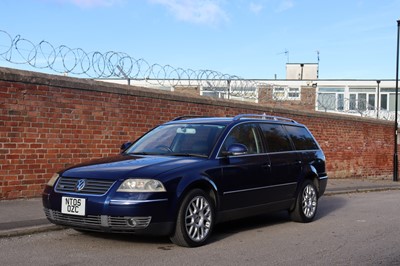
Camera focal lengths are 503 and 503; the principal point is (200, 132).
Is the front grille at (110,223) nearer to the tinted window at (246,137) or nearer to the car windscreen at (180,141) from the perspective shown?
the car windscreen at (180,141)

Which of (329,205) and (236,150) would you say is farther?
(329,205)

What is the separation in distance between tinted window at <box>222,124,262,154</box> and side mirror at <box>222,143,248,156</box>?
6.4 inches

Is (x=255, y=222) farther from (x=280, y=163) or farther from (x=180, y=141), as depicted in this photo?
(x=180, y=141)

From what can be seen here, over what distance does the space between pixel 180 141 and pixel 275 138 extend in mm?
1799

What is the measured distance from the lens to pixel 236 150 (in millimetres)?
6820

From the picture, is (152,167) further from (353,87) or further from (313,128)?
(353,87)

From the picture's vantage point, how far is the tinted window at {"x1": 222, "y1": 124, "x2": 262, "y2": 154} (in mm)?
7250

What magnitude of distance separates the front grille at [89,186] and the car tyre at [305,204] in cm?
380

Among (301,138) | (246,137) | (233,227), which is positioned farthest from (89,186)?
(301,138)

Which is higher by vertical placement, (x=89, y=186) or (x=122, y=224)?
(x=89, y=186)

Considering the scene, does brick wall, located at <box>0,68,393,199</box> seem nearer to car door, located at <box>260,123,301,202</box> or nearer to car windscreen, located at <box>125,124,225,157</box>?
car windscreen, located at <box>125,124,225,157</box>

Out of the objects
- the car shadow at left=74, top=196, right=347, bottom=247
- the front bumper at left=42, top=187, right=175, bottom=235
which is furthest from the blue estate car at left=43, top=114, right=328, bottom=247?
the car shadow at left=74, top=196, right=347, bottom=247

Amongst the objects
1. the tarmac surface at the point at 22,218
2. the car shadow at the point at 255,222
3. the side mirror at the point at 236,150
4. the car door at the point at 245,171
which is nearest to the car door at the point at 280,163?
the car door at the point at 245,171

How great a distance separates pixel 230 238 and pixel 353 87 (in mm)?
34950
